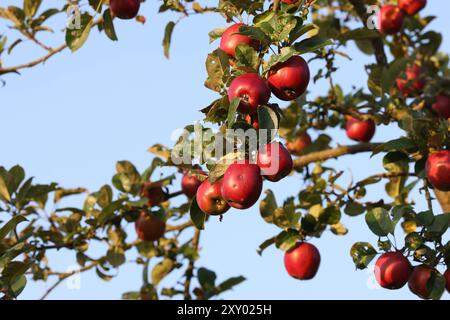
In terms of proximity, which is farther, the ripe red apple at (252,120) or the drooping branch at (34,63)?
the drooping branch at (34,63)

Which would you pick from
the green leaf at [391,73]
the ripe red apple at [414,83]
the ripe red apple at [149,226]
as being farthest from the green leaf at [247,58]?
the ripe red apple at [414,83]

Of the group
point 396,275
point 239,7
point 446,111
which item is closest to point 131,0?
point 239,7

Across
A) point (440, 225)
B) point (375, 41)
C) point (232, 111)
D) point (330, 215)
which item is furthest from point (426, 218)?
point (375, 41)

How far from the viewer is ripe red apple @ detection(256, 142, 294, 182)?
1.77 metres

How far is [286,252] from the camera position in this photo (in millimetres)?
3197

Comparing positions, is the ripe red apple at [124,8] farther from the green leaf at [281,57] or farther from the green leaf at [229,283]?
the green leaf at [229,283]

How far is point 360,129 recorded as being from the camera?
4266mm

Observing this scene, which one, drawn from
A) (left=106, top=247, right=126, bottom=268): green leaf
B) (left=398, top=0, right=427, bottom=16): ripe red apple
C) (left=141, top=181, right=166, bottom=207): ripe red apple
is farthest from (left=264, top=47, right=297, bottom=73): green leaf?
(left=398, top=0, right=427, bottom=16): ripe red apple

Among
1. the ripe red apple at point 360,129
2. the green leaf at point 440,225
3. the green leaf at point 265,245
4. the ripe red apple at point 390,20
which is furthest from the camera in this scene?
the ripe red apple at point 390,20

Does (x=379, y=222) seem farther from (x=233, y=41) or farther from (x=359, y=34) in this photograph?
(x=359, y=34)

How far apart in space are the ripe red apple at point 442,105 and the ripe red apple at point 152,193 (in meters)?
1.66

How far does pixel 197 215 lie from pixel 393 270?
2.39 feet

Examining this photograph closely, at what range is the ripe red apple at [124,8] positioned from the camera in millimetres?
2977

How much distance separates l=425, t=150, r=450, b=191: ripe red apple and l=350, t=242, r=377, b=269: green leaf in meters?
0.35
